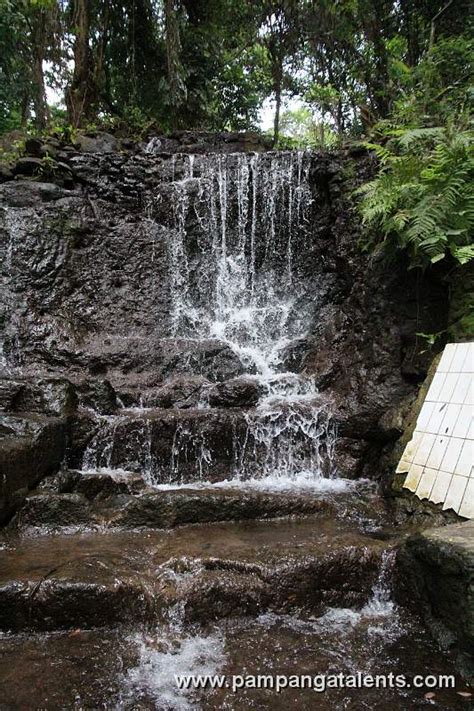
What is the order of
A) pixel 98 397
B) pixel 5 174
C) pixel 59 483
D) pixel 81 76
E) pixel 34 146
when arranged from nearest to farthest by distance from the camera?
pixel 59 483
pixel 98 397
pixel 5 174
pixel 34 146
pixel 81 76

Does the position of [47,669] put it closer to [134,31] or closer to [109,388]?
[109,388]

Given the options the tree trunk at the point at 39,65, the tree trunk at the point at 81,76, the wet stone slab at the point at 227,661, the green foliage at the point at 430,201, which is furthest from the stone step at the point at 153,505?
the tree trunk at the point at 39,65

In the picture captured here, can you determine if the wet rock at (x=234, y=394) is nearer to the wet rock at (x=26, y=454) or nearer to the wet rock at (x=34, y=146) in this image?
the wet rock at (x=26, y=454)

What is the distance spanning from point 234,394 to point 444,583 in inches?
131

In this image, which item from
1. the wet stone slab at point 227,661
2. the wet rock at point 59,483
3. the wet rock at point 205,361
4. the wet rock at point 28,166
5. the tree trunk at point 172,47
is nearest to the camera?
the wet stone slab at point 227,661

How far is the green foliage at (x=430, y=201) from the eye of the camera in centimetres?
464

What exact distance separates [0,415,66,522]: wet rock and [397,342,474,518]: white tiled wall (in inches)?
125

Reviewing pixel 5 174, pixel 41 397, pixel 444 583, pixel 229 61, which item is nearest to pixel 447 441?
pixel 444 583

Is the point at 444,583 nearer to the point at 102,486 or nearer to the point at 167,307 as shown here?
the point at 102,486

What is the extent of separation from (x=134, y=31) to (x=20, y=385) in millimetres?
10290

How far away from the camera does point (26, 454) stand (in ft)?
13.9

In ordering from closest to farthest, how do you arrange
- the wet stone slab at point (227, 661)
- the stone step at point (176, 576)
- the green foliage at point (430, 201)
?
the wet stone slab at point (227, 661) < the stone step at point (176, 576) < the green foliage at point (430, 201)

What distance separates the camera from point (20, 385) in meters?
5.16

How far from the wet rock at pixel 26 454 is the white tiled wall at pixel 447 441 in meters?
3.19
